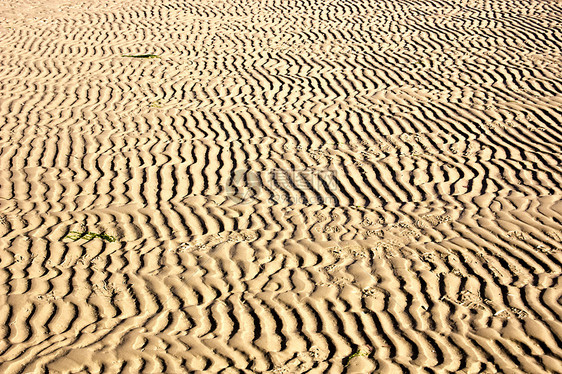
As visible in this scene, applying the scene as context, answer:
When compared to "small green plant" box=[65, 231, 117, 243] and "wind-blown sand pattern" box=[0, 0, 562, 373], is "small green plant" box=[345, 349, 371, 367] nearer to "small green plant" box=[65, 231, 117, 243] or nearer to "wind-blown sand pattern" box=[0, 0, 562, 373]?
"wind-blown sand pattern" box=[0, 0, 562, 373]

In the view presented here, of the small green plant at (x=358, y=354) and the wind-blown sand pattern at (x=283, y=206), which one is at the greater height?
the small green plant at (x=358, y=354)

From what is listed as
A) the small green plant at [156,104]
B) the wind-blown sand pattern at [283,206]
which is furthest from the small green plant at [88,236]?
the small green plant at [156,104]

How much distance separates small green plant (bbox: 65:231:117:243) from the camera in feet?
17.7

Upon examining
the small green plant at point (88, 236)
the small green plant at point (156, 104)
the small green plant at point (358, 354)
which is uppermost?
the small green plant at point (358, 354)

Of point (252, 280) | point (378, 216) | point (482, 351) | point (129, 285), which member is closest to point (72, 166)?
point (129, 285)

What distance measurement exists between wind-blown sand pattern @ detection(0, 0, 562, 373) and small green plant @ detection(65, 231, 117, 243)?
3.3 inches

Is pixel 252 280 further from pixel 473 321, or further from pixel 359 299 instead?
pixel 473 321

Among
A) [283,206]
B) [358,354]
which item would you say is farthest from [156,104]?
[358,354]

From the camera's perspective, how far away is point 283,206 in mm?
6016

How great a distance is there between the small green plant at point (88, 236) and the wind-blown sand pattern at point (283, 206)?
83 millimetres

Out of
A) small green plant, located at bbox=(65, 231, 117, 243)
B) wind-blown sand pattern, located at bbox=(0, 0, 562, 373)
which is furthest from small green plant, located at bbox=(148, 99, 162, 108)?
small green plant, located at bbox=(65, 231, 117, 243)

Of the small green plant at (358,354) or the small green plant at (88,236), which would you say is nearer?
the small green plant at (358,354)

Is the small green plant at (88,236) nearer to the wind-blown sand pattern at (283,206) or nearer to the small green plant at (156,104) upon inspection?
the wind-blown sand pattern at (283,206)

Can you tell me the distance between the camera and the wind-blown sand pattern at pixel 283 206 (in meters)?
4.20
